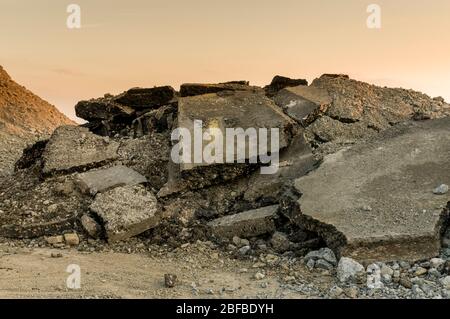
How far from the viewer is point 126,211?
680 centimetres

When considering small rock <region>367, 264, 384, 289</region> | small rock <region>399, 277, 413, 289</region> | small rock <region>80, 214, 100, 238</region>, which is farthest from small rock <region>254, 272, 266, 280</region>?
small rock <region>80, 214, 100, 238</region>

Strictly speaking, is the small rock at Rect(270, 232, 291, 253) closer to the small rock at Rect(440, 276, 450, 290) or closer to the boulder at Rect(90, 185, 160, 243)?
the boulder at Rect(90, 185, 160, 243)

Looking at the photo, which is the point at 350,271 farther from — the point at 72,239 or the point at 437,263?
the point at 72,239

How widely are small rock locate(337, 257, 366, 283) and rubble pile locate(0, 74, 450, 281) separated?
11 millimetres

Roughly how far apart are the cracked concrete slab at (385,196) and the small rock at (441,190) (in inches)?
2.0

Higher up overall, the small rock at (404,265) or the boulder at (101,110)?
the boulder at (101,110)

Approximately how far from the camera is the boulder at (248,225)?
650 cm

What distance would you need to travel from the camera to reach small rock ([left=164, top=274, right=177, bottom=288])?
206 inches

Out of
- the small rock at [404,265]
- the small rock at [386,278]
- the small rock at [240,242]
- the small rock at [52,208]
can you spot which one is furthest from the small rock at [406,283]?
the small rock at [52,208]

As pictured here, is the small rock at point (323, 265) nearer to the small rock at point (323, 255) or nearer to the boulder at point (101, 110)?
the small rock at point (323, 255)

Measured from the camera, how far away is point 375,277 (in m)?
5.11

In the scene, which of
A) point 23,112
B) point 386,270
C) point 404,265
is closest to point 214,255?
point 386,270

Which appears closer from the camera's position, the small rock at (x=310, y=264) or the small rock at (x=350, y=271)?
the small rock at (x=350, y=271)

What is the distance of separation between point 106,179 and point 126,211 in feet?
3.00
